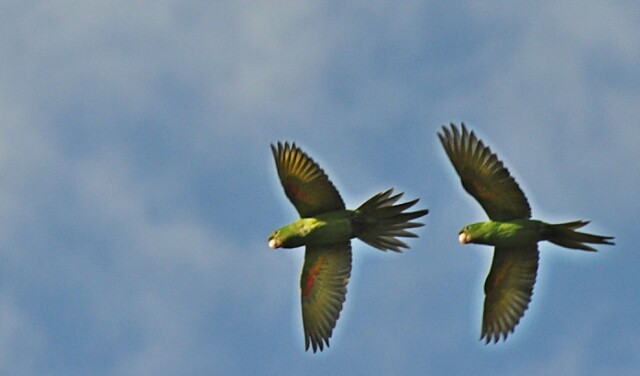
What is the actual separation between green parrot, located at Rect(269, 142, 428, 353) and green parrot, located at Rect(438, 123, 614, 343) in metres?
1.74

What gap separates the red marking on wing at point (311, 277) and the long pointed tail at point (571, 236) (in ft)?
21.9

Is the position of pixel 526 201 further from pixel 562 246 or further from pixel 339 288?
pixel 339 288

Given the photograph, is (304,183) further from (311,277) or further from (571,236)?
(571,236)

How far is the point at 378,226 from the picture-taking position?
125 feet

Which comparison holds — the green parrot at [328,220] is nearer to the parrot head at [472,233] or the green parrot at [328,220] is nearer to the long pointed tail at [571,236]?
the parrot head at [472,233]

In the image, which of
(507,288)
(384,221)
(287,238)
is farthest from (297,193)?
(507,288)

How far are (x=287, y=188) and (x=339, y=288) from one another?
11.0 ft

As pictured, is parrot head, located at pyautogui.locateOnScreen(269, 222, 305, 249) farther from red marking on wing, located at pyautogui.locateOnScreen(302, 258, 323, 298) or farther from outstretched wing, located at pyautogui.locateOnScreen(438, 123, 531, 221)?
outstretched wing, located at pyautogui.locateOnScreen(438, 123, 531, 221)

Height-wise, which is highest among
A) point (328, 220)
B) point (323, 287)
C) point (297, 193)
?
point (297, 193)

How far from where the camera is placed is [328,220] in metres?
37.8

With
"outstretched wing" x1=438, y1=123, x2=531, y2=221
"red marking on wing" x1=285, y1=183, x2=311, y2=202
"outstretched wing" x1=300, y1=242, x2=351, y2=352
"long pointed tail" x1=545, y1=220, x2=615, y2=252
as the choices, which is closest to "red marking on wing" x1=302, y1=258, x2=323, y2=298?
"outstretched wing" x1=300, y1=242, x2=351, y2=352

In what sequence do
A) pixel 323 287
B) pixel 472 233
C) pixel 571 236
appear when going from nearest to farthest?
pixel 571 236 → pixel 472 233 → pixel 323 287

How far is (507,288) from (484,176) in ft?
11.4

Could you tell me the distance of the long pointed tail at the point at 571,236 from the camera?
3594 cm
